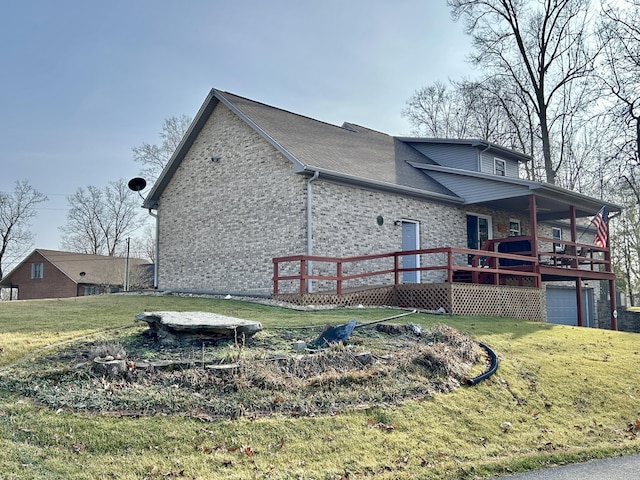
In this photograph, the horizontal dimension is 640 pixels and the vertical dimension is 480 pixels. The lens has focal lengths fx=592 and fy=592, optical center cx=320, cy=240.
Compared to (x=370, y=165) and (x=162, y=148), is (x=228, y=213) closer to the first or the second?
(x=370, y=165)

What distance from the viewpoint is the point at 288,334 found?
9.27 m

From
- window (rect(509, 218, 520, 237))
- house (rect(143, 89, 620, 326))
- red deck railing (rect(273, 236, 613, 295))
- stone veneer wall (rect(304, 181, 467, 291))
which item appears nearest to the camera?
red deck railing (rect(273, 236, 613, 295))

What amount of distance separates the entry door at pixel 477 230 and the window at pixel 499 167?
2677 millimetres

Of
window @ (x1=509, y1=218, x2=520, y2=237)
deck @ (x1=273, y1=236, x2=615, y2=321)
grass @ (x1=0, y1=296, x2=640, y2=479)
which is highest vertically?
window @ (x1=509, y1=218, x2=520, y2=237)

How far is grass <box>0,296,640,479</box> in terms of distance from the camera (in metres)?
5.17

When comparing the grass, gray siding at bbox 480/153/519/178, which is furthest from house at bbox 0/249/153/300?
the grass

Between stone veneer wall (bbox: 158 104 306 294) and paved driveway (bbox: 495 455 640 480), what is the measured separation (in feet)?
33.4

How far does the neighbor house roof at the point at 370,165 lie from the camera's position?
664 inches

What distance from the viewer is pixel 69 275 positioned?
39.2 metres

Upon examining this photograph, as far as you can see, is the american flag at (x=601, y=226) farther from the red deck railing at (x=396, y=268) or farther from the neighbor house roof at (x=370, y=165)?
the red deck railing at (x=396, y=268)

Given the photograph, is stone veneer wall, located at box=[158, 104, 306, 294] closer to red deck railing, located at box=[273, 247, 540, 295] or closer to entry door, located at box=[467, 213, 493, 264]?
red deck railing, located at box=[273, 247, 540, 295]

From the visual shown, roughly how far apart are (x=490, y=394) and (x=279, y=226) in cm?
967

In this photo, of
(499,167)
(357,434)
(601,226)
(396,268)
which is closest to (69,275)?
(499,167)

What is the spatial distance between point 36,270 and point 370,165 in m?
31.7
